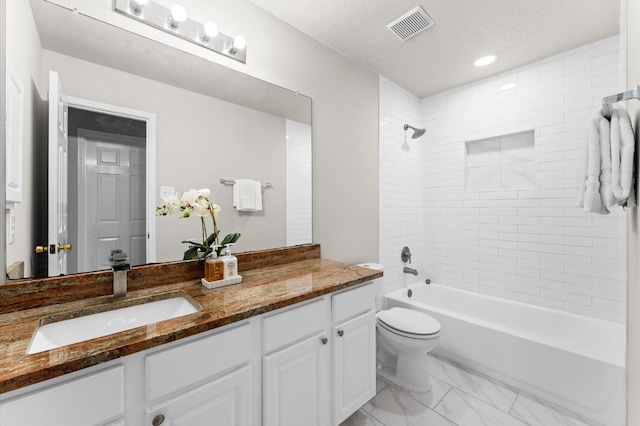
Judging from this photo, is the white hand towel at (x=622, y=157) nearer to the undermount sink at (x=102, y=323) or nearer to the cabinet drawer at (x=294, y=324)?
the cabinet drawer at (x=294, y=324)

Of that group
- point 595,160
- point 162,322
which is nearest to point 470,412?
point 595,160

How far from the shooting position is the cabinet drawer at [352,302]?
138cm

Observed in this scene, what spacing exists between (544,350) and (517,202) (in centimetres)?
128

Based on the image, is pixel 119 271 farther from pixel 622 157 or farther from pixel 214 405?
pixel 622 157

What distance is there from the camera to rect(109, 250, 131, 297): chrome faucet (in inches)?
44.0

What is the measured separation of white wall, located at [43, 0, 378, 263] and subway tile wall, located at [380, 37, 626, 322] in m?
0.27

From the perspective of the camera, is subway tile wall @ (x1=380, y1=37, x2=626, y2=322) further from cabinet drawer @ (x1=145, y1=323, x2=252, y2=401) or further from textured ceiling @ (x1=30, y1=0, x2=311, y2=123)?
cabinet drawer @ (x1=145, y1=323, x2=252, y2=401)

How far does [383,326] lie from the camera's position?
6.72 feet

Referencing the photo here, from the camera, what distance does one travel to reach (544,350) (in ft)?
5.99

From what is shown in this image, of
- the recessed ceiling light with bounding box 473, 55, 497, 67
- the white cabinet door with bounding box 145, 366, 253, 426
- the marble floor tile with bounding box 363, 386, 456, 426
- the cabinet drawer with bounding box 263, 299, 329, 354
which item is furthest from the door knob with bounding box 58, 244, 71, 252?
the recessed ceiling light with bounding box 473, 55, 497, 67

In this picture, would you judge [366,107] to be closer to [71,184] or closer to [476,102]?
[476,102]

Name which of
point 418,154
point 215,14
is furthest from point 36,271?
point 418,154

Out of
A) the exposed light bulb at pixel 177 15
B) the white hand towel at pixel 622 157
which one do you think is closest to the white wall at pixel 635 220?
the white hand towel at pixel 622 157

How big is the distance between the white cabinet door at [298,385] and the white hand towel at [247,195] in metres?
0.86
